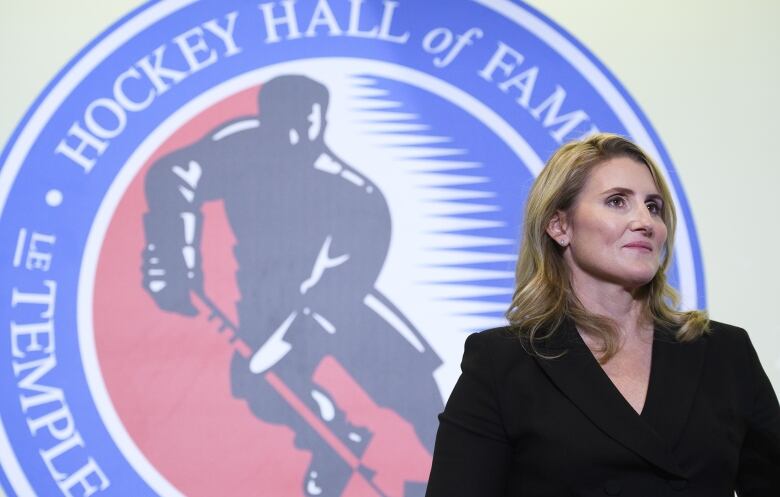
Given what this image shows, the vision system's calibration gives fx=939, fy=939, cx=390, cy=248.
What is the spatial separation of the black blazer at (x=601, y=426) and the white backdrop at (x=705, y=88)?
0.93m

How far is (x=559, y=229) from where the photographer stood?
1.50 metres

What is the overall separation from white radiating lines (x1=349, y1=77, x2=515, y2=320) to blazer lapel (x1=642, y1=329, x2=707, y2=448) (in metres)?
0.84

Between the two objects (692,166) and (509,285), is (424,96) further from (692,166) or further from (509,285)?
(692,166)

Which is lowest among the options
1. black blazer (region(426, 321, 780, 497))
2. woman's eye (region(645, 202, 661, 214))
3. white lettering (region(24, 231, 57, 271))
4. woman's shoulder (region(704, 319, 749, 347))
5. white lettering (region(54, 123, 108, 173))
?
black blazer (region(426, 321, 780, 497))

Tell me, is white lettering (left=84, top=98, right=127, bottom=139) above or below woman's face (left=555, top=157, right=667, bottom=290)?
above

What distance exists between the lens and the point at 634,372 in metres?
1.38

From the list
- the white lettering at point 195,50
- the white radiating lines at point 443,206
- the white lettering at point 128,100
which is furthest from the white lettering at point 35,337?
the white radiating lines at point 443,206

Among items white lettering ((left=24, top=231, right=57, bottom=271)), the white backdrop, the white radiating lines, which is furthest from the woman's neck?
white lettering ((left=24, top=231, right=57, bottom=271))

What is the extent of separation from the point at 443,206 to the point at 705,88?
2.39 ft

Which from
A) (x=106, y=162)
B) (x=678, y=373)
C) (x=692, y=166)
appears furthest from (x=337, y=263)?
(x=678, y=373)

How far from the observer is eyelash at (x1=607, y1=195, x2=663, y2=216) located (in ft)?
4.73

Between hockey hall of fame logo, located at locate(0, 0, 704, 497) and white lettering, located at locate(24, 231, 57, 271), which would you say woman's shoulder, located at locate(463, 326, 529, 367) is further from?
white lettering, located at locate(24, 231, 57, 271)

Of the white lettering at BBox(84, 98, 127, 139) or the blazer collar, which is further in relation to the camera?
the white lettering at BBox(84, 98, 127, 139)

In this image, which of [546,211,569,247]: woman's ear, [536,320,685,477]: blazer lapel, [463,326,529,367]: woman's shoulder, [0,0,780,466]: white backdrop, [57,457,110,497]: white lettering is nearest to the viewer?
[536,320,685,477]: blazer lapel
